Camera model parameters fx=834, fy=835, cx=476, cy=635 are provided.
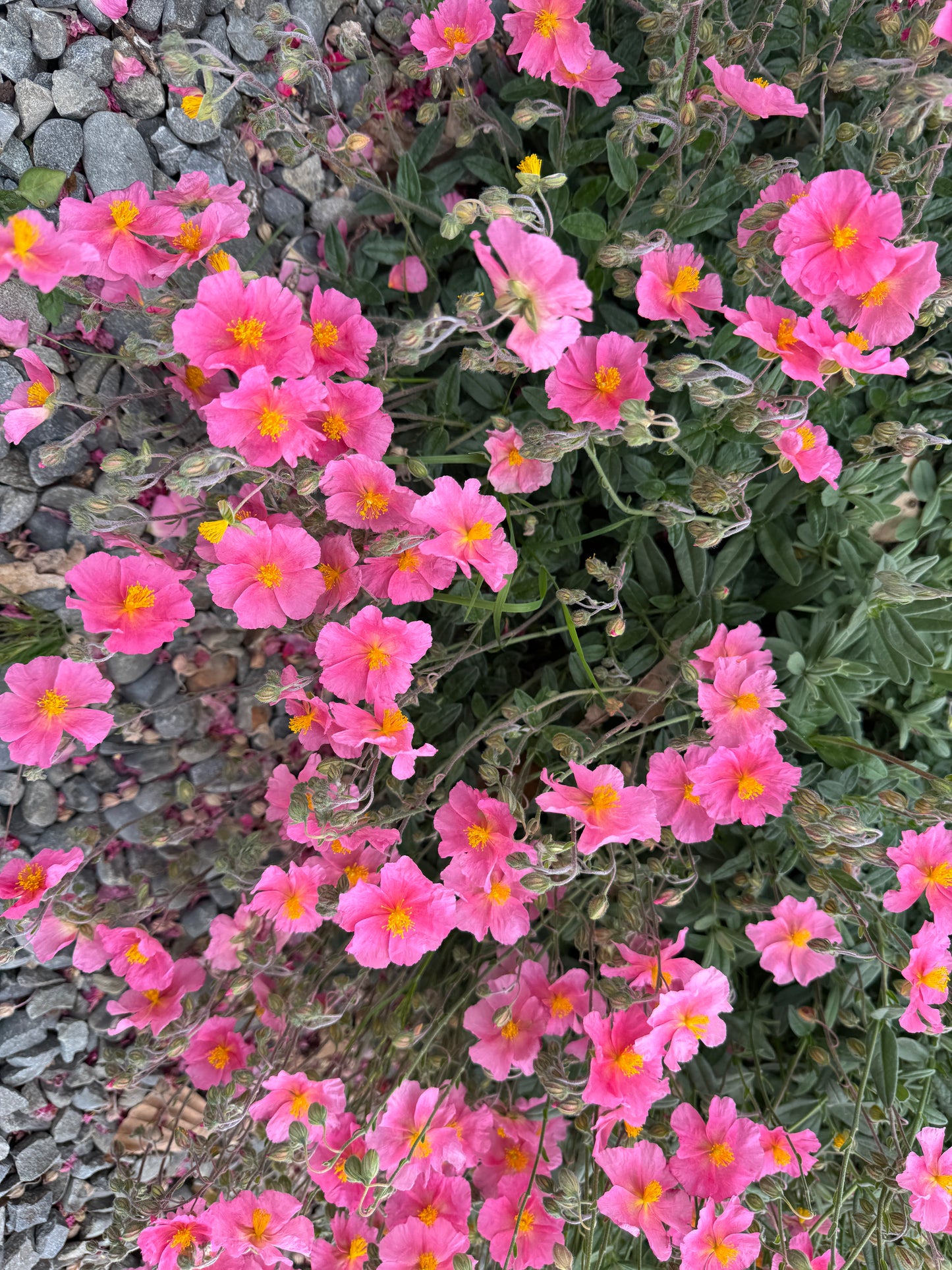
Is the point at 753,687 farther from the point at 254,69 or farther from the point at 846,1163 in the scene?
the point at 254,69

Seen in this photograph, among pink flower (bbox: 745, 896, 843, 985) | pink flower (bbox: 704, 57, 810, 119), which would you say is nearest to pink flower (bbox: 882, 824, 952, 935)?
pink flower (bbox: 745, 896, 843, 985)

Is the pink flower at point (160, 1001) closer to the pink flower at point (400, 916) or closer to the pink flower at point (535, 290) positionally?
the pink flower at point (400, 916)

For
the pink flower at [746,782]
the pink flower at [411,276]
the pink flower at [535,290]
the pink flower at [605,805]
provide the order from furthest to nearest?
the pink flower at [411,276] → the pink flower at [746,782] → the pink flower at [605,805] → the pink flower at [535,290]

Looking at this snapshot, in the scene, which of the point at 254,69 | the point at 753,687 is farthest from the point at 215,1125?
the point at 254,69

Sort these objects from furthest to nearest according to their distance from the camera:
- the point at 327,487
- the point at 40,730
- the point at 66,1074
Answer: the point at 66,1074, the point at 40,730, the point at 327,487

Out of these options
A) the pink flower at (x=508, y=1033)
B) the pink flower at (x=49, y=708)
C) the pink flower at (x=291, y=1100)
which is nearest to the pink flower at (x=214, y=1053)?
the pink flower at (x=291, y=1100)

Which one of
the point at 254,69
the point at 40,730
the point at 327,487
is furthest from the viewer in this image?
the point at 254,69
